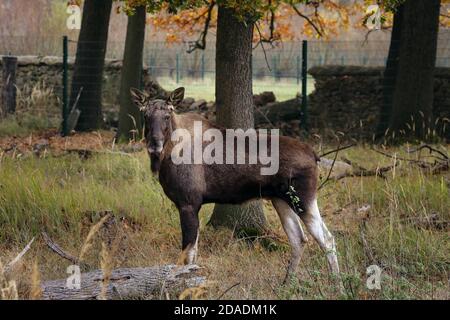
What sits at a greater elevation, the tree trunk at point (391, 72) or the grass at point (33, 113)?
the tree trunk at point (391, 72)

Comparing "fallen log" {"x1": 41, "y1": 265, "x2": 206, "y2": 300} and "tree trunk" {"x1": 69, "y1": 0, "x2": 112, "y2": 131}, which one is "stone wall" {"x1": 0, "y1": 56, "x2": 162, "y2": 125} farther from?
"fallen log" {"x1": 41, "y1": 265, "x2": 206, "y2": 300}

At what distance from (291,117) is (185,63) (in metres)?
17.2

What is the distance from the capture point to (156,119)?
8.83m

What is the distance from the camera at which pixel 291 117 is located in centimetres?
2084

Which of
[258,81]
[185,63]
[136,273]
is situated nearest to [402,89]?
[136,273]

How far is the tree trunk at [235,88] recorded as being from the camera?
420 inches

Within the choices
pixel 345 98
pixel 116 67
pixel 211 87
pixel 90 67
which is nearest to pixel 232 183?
pixel 90 67

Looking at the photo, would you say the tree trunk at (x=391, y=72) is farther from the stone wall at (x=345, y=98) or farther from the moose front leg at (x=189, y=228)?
the moose front leg at (x=189, y=228)

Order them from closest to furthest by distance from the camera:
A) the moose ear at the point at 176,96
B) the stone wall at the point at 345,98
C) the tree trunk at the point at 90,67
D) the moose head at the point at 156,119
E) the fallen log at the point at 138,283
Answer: the fallen log at the point at 138,283
the moose head at the point at 156,119
the moose ear at the point at 176,96
the tree trunk at the point at 90,67
the stone wall at the point at 345,98

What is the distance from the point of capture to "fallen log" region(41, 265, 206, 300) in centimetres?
756

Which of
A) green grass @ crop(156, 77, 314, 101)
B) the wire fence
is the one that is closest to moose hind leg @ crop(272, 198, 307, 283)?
the wire fence

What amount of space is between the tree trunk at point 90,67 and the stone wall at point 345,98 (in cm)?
466

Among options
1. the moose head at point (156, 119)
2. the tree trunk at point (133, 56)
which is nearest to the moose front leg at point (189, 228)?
the moose head at point (156, 119)

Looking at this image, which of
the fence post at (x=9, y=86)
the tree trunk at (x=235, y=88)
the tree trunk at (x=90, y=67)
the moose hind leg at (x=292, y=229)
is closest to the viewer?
the moose hind leg at (x=292, y=229)
